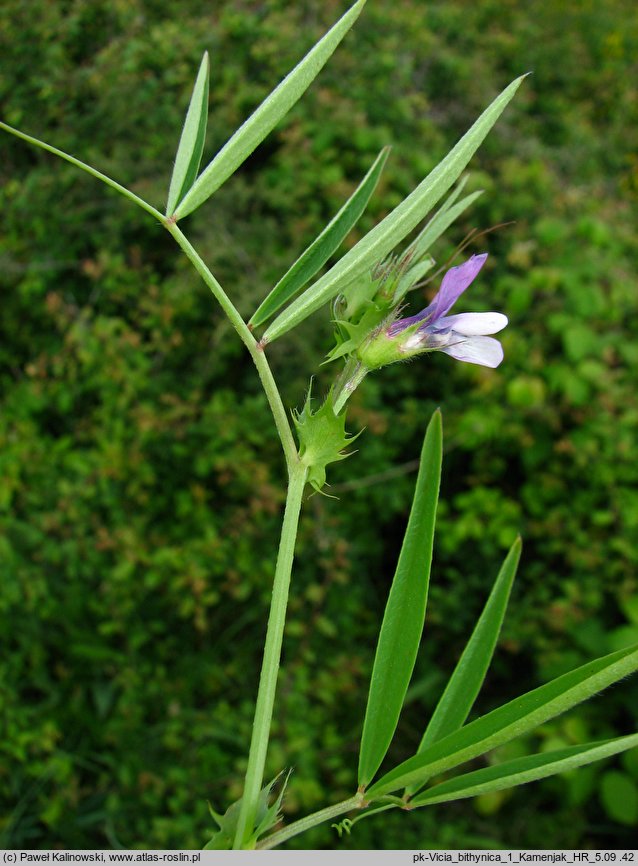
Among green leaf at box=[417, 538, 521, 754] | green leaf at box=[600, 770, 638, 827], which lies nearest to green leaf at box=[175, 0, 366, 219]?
green leaf at box=[417, 538, 521, 754]

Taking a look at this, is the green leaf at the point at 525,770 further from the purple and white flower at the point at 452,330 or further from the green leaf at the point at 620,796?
the green leaf at the point at 620,796

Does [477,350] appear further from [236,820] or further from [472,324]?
[236,820]

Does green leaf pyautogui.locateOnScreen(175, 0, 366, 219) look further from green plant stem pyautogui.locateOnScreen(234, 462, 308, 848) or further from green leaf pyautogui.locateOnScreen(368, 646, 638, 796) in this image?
green leaf pyautogui.locateOnScreen(368, 646, 638, 796)

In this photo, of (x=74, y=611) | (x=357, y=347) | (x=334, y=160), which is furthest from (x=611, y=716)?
(x=357, y=347)

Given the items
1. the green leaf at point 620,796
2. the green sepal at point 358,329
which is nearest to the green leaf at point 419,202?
the green sepal at point 358,329

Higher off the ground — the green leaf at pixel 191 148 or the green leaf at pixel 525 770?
the green leaf at pixel 191 148

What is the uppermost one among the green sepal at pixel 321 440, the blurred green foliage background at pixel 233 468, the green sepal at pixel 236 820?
the green sepal at pixel 321 440

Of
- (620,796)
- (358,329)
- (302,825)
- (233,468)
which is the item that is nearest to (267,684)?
(302,825)
